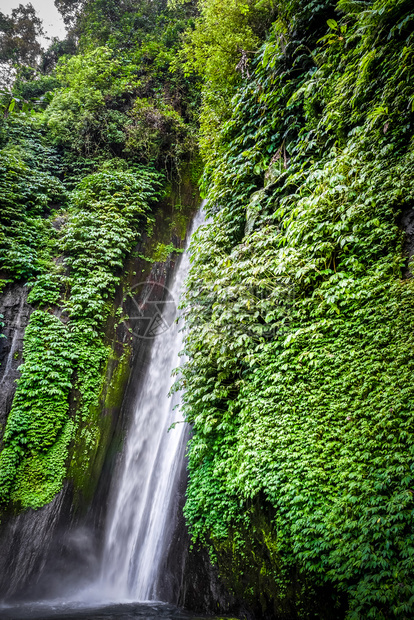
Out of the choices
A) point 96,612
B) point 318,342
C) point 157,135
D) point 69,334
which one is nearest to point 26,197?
point 69,334

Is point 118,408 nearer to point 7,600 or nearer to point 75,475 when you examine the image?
point 75,475

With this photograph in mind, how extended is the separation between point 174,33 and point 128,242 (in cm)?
1061

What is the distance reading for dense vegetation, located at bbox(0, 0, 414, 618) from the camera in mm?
2979

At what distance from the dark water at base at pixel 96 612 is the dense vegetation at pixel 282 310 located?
1.20 metres

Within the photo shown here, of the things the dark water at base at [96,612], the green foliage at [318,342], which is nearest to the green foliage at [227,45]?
the green foliage at [318,342]

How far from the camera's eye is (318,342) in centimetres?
393

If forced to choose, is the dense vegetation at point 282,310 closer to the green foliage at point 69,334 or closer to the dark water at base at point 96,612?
the green foliage at point 69,334

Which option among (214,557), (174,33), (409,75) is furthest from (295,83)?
(174,33)

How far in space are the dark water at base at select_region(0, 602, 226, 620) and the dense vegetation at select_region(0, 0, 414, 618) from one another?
3.95ft

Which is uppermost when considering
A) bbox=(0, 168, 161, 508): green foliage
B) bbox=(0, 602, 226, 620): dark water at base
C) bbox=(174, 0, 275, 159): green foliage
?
bbox=(174, 0, 275, 159): green foliage

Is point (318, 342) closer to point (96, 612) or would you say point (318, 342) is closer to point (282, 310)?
point (282, 310)

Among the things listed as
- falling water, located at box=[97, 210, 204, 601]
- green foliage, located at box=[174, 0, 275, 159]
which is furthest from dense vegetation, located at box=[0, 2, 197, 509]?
green foliage, located at box=[174, 0, 275, 159]

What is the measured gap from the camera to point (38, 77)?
14.9 meters

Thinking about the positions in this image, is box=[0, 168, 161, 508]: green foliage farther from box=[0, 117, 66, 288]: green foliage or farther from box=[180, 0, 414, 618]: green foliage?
box=[180, 0, 414, 618]: green foliage
